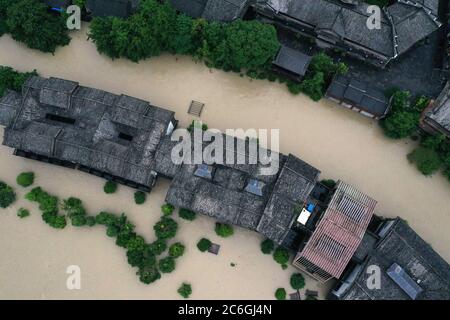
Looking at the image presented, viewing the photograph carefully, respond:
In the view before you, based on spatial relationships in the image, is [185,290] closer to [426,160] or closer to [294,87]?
[294,87]

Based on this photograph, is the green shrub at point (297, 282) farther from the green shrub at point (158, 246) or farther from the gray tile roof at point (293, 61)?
the gray tile roof at point (293, 61)

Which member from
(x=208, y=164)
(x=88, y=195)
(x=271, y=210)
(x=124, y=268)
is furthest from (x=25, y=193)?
(x=271, y=210)

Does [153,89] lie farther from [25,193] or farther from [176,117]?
[25,193]

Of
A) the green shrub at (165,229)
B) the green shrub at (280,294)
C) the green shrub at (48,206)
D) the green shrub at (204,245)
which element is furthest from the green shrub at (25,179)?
the green shrub at (280,294)

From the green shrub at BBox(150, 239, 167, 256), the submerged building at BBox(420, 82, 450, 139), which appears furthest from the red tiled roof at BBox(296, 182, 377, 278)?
the green shrub at BBox(150, 239, 167, 256)

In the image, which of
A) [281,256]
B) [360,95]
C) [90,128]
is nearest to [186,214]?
[281,256]

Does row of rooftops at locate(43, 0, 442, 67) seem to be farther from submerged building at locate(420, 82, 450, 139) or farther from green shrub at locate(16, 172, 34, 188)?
green shrub at locate(16, 172, 34, 188)
